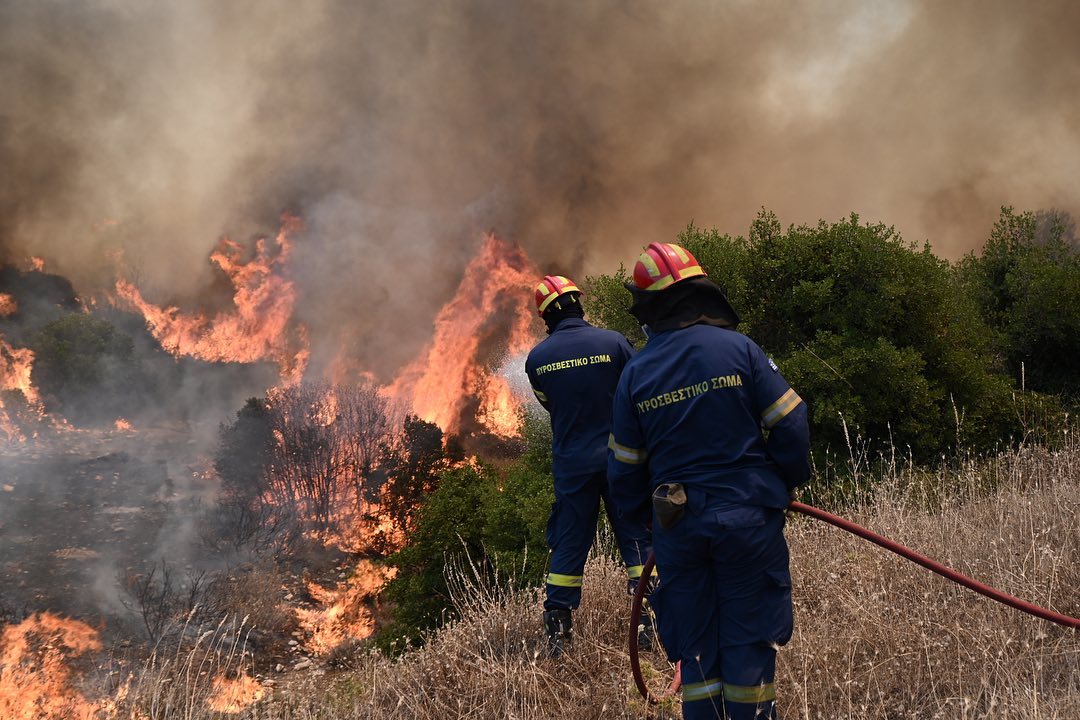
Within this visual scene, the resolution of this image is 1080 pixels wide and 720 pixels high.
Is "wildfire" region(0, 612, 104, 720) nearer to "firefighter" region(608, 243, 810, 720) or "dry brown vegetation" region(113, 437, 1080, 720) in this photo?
"dry brown vegetation" region(113, 437, 1080, 720)

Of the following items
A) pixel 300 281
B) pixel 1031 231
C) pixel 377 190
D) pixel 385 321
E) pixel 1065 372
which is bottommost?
pixel 1065 372

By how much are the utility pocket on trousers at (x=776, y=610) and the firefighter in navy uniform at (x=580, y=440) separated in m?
1.59

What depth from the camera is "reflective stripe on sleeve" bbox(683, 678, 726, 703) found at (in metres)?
2.62

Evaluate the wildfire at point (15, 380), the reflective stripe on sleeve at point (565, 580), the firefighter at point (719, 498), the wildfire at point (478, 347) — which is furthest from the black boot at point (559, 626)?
the wildfire at point (15, 380)

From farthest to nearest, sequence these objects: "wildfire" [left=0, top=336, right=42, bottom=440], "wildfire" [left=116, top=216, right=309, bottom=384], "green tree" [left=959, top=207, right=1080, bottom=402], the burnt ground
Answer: "wildfire" [left=116, top=216, right=309, bottom=384]
"wildfire" [left=0, top=336, right=42, bottom=440]
the burnt ground
"green tree" [left=959, top=207, right=1080, bottom=402]

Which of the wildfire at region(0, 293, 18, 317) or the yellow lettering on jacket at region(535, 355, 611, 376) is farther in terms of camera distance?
the wildfire at region(0, 293, 18, 317)

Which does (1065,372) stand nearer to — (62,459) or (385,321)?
(385,321)

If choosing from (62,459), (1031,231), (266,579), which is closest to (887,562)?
(1031,231)

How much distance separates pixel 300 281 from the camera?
51250 mm

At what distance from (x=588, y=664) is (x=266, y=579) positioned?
99.4 feet

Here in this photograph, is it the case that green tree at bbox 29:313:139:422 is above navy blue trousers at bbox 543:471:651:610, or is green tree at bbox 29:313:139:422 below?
above

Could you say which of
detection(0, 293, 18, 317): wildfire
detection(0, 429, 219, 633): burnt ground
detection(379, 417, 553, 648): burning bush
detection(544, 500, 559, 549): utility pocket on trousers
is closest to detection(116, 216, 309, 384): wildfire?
detection(0, 293, 18, 317): wildfire

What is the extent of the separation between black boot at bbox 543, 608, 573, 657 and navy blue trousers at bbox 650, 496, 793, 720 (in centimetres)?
147

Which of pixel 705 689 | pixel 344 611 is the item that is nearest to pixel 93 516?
pixel 344 611
